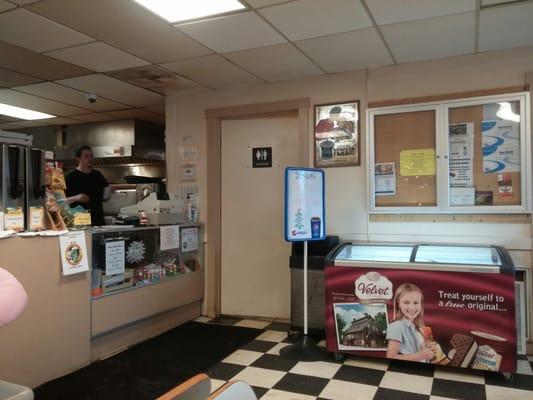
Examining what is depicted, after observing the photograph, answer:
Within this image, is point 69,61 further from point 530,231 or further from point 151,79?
point 530,231

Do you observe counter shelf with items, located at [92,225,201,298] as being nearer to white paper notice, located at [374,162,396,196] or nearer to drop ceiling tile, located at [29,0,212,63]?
drop ceiling tile, located at [29,0,212,63]

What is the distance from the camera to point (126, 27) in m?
3.07

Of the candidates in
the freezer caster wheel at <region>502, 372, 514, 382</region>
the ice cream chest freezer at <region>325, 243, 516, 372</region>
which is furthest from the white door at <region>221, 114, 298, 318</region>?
the freezer caster wheel at <region>502, 372, 514, 382</region>

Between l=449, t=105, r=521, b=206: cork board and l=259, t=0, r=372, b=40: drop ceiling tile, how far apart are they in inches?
47.4

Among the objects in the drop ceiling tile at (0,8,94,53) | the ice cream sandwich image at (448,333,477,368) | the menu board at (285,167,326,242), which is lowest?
the ice cream sandwich image at (448,333,477,368)

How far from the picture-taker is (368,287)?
10.5ft

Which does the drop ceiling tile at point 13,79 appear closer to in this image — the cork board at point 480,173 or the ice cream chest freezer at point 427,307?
the ice cream chest freezer at point 427,307

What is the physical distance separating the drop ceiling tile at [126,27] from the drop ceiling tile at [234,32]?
121mm

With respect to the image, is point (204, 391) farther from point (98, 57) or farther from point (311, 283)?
point (98, 57)

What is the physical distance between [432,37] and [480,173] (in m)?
1.17

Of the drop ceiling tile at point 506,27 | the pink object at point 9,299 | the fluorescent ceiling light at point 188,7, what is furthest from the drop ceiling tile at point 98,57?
the drop ceiling tile at point 506,27

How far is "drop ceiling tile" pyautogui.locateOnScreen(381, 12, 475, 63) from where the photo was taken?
302 cm

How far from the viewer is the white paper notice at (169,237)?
13.7ft

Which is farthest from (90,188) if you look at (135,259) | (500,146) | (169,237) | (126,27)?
(500,146)
